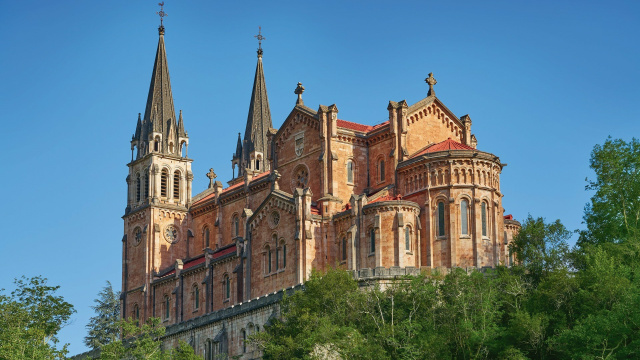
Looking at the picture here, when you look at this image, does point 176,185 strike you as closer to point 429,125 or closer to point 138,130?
point 138,130

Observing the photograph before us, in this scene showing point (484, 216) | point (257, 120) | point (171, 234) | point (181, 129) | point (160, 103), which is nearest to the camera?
point (484, 216)

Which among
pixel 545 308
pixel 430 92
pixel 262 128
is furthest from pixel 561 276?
pixel 262 128

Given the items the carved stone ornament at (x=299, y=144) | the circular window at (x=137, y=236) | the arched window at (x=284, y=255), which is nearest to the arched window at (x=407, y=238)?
the arched window at (x=284, y=255)

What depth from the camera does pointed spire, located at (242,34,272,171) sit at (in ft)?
459

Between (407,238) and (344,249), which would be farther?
(344,249)

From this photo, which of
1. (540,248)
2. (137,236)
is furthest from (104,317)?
(540,248)

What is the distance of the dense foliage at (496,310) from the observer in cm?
7044

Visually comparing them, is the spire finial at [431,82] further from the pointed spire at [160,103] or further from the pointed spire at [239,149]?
the pointed spire at [239,149]

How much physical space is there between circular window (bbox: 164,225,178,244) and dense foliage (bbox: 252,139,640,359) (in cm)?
3616

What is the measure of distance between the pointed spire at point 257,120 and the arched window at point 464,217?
5245cm

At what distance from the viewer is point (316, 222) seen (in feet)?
306

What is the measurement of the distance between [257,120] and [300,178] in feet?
140

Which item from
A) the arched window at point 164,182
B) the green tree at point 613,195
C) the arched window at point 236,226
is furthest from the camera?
the arched window at point 164,182

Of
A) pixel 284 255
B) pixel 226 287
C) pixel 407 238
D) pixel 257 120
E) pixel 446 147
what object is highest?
pixel 257 120
